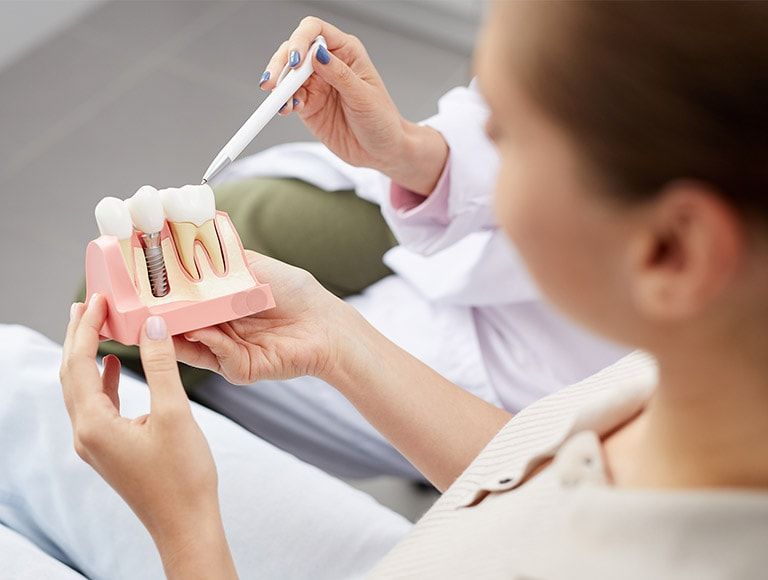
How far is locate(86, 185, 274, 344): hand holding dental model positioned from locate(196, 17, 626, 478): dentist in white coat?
0.91ft

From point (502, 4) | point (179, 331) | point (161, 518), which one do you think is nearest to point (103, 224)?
point (179, 331)

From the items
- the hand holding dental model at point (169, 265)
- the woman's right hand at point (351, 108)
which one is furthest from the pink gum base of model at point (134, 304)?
the woman's right hand at point (351, 108)

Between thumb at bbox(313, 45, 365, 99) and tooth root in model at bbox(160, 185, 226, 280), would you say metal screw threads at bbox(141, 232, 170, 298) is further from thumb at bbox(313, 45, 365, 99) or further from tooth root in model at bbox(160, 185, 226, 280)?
thumb at bbox(313, 45, 365, 99)

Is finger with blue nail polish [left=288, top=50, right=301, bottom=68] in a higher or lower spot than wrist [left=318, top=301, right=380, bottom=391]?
higher

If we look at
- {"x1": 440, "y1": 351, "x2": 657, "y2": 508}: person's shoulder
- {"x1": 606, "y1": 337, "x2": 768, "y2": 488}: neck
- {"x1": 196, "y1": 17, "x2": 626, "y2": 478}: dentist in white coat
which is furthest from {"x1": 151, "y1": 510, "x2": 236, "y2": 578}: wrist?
{"x1": 196, "y1": 17, "x2": 626, "y2": 478}: dentist in white coat

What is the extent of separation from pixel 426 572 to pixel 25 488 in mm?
571

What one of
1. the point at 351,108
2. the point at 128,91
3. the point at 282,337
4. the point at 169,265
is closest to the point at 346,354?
the point at 282,337

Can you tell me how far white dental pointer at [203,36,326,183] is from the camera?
0.94 metres

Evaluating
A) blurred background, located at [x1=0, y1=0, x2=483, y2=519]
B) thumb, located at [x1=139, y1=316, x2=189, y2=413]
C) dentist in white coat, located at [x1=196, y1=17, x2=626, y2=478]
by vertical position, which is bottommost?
thumb, located at [x1=139, y1=316, x2=189, y2=413]

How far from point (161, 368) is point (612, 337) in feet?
1.27

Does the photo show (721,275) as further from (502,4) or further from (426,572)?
(426,572)

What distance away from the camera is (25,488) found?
1.11 m

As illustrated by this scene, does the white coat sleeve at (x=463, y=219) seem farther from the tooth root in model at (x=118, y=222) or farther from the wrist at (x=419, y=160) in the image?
the tooth root in model at (x=118, y=222)

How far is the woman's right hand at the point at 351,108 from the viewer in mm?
1060
